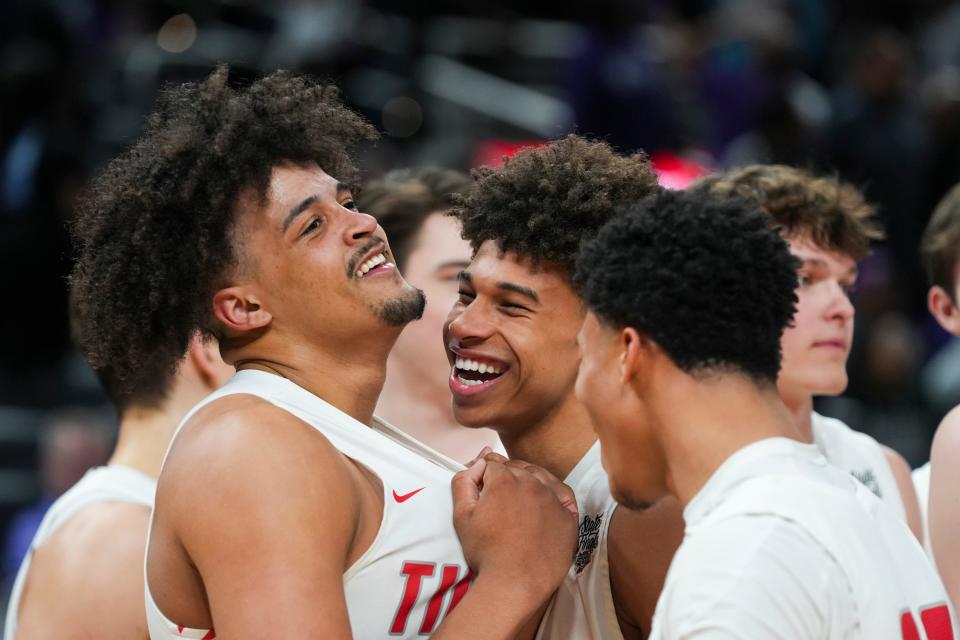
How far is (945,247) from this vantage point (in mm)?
4258

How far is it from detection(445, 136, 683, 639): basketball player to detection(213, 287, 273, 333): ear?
0.48 metres

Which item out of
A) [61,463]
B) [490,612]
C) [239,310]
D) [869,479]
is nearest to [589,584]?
[490,612]

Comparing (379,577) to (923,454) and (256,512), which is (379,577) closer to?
(256,512)

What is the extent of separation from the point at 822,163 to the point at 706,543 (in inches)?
257

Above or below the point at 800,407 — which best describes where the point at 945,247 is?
above

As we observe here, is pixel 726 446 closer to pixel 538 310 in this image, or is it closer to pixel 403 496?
pixel 403 496

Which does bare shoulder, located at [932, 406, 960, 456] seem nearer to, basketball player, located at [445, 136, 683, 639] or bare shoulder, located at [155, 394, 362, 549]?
basketball player, located at [445, 136, 683, 639]

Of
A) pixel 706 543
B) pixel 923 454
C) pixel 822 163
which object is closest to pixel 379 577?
pixel 706 543

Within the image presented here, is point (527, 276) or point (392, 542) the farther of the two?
point (527, 276)

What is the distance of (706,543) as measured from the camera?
2.21m

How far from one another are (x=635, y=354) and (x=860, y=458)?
7.52 feet

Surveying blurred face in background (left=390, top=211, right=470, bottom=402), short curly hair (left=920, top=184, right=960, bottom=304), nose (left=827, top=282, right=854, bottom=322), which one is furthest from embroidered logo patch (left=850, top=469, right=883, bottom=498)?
blurred face in background (left=390, top=211, right=470, bottom=402)

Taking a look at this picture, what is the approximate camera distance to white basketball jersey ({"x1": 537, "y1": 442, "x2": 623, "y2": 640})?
296 centimetres

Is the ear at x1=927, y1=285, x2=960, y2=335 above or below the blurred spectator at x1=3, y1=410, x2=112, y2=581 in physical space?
above
